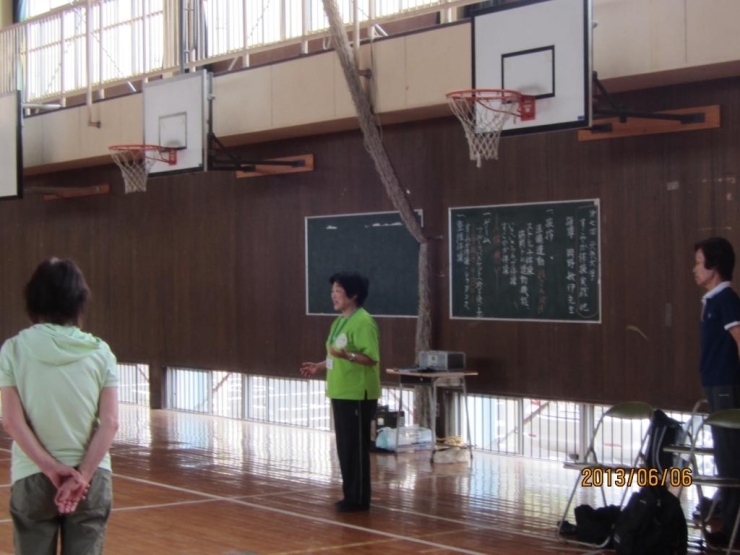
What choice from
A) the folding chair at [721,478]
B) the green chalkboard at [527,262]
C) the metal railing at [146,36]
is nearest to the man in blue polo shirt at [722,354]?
the folding chair at [721,478]

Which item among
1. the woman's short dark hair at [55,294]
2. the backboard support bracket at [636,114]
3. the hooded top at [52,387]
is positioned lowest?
the hooded top at [52,387]

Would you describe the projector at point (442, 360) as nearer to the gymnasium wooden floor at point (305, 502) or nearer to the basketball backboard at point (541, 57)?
the gymnasium wooden floor at point (305, 502)

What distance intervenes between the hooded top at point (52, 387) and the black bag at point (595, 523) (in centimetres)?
333

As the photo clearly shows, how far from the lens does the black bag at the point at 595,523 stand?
5.55m

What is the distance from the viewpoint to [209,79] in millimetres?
10391

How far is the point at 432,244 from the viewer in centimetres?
937

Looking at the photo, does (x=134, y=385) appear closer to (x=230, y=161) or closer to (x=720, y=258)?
(x=230, y=161)

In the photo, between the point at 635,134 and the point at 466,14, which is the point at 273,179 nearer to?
the point at 466,14

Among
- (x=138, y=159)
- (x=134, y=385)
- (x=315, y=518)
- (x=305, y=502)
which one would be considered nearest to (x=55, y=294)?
(x=315, y=518)

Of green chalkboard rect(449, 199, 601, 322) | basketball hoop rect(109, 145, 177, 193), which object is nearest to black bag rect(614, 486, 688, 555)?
green chalkboard rect(449, 199, 601, 322)

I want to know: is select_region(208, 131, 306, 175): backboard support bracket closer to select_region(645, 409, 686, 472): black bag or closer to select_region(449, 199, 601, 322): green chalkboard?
select_region(449, 199, 601, 322): green chalkboard

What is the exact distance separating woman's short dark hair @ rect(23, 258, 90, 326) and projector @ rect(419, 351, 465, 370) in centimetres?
584

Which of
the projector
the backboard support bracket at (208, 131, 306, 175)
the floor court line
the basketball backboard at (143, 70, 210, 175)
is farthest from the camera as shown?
the backboard support bracket at (208, 131, 306, 175)

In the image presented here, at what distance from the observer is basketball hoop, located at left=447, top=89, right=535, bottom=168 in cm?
753
